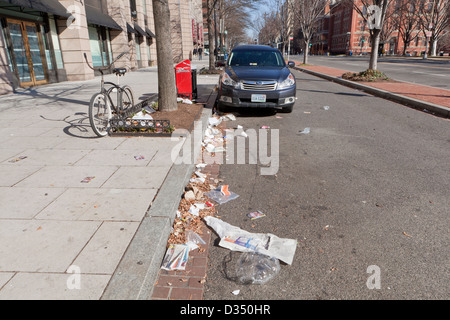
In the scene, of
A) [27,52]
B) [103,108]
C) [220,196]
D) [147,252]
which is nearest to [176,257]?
[147,252]

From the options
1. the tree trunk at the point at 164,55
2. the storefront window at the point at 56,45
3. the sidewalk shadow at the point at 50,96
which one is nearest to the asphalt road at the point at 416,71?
the tree trunk at the point at 164,55

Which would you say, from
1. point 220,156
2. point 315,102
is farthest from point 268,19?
point 220,156

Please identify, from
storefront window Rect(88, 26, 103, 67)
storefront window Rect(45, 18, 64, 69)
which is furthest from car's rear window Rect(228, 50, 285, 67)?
storefront window Rect(88, 26, 103, 67)

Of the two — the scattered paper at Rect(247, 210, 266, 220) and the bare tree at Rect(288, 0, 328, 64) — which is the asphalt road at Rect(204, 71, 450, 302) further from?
the bare tree at Rect(288, 0, 328, 64)

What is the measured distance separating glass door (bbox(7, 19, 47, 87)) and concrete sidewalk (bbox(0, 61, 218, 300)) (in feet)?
28.8

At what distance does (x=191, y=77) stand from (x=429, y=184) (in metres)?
7.13

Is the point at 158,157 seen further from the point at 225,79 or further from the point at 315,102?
the point at 315,102

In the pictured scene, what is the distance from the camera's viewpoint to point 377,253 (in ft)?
8.95

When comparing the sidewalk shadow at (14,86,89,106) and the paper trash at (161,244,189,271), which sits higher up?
the sidewalk shadow at (14,86,89,106)

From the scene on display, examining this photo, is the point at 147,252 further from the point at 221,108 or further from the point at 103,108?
the point at 221,108

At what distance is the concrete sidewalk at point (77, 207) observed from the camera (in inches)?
90.0

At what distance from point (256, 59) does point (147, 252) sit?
308 inches

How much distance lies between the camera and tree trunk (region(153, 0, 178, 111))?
6.86 m

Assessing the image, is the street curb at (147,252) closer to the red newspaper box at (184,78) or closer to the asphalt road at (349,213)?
the asphalt road at (349,213)
